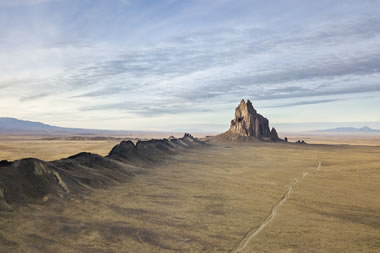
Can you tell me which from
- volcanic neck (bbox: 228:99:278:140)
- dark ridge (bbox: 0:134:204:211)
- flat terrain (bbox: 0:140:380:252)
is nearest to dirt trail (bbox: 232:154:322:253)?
flat terrain (bbox: 0:140:380:252)

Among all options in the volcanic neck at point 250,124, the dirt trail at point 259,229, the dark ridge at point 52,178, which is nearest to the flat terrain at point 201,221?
the dirt trail at point 259,229

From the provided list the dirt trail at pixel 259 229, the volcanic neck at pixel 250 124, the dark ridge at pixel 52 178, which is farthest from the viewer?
the volcanic neck at pixel 250 124

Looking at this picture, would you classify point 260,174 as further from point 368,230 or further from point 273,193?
point 368,230

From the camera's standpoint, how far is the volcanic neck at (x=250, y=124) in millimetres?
104438

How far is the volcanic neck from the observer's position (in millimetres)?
104438

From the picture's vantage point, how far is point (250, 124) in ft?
344

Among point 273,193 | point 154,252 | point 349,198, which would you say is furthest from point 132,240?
point 349,198

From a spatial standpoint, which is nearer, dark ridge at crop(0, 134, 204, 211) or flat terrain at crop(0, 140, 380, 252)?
flat terrain at crop(0, 140, 380, 252)

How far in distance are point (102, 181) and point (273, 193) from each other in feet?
42.4

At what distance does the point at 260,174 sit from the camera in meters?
30.4

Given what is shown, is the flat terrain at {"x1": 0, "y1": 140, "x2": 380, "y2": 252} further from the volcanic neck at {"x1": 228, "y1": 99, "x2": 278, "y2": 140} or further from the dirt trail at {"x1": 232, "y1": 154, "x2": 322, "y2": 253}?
the volcanic neck at {"x1": 228, "y1": 99, "x2": 278, "y2": 140}

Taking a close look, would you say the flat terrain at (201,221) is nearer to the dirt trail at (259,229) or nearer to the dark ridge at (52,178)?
the dirt trail at (259,229)

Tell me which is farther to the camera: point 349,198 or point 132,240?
point 349,198

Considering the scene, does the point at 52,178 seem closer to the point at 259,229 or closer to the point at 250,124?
the point at 259,229
